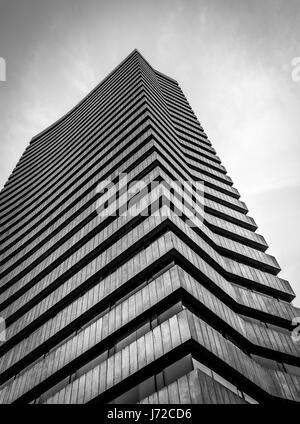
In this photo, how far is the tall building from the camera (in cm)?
1412

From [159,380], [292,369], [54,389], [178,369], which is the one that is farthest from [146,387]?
[292,369]

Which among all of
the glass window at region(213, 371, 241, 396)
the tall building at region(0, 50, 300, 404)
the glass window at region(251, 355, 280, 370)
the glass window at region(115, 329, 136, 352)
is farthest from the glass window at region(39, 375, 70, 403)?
the glass window at region(251, 355, 280, 370)

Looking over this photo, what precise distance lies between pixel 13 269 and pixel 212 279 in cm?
2038

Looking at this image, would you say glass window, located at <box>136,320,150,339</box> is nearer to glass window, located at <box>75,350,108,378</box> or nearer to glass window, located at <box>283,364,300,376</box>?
glass window, located at <box>75,350,108,378</box>

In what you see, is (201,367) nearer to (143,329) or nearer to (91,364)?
(143,329)

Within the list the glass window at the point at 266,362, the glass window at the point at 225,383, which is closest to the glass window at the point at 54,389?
the glass window at the point at 225,383

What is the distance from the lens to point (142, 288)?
17.5 meters

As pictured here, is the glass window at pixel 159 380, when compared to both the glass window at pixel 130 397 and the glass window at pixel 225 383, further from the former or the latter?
the glass window at pixel 225 383

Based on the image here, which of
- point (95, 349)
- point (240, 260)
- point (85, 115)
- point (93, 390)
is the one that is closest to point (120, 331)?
point (95, 349)

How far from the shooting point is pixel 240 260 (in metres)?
25.9

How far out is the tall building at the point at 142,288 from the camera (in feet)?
46.3
